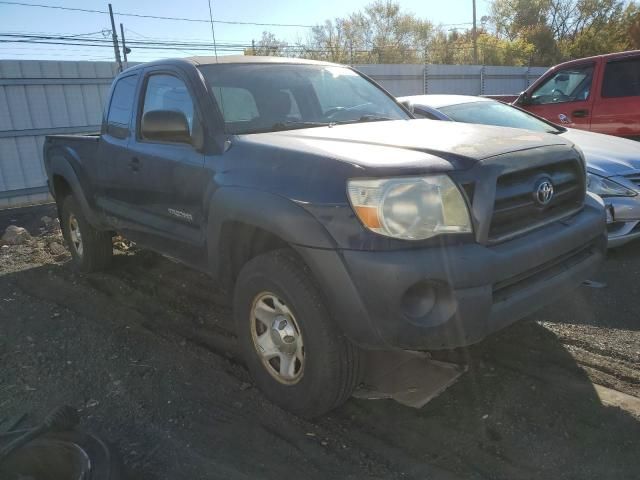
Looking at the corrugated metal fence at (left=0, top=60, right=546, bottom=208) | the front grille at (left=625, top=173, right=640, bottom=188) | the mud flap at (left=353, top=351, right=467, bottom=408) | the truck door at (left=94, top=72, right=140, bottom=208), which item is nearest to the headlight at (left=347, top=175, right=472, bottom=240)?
the mud flap at (left=353, top=351, right=467, bottom=408)

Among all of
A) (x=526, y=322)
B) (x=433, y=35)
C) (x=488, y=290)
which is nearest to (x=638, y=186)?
(x=526, y=322)

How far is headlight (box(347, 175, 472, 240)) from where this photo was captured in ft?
7.65

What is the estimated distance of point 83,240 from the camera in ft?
17.3

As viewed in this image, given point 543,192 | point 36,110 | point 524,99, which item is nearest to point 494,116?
point 524,99

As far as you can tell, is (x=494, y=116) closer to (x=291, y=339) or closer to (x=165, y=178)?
(x=165, y=178)

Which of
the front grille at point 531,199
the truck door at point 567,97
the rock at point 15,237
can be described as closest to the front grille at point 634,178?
the front grille at point 531,199

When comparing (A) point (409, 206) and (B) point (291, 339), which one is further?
(B) point (291, 339)

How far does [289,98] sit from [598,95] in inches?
213

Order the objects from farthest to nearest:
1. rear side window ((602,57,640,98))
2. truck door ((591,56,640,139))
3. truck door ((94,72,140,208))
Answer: rear side window ((602,57,640,98)), truck door ((591,56,640,139)), truck door ((94,72,140,208))

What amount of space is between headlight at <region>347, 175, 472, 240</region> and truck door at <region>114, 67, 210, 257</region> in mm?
1165

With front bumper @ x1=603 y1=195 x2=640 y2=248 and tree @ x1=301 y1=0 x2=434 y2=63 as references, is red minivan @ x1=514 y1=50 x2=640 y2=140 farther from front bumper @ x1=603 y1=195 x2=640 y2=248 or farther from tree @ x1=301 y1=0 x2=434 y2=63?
tree @ x1=301 y1=0 x2=434 y2=63

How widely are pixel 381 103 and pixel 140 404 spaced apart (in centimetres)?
267

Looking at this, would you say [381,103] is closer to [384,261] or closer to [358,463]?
[384,261]

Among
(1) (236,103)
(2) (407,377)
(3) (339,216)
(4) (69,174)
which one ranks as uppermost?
(1) (236,103)
